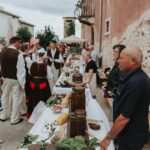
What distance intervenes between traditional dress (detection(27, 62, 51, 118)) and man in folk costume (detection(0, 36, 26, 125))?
207 mm

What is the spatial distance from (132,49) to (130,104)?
0.49 m

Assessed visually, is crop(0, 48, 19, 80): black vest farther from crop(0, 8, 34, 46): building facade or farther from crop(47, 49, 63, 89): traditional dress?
crop(0, 8, 34, 46): building facade

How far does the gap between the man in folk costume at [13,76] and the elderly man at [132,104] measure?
12.5 ft

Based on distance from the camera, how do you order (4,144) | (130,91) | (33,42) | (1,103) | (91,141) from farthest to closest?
(33,42) → (1,103) → (4,144) → (91,141) → (130,91)

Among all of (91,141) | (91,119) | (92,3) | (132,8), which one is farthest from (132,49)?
(92,3)

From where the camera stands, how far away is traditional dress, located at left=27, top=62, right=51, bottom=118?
261 inches

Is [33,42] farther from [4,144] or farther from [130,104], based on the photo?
[130,104]

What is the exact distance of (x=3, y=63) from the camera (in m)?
6.59

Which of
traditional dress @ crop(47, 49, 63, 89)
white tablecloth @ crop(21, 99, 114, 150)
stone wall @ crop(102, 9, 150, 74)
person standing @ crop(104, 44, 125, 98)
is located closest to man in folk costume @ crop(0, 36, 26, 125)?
person standing @ crop(104, 44, 125, 98)

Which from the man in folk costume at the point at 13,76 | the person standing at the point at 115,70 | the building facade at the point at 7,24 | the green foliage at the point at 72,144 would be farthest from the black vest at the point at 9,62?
the building facade at the point at 7,24

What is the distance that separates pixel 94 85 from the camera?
708cm

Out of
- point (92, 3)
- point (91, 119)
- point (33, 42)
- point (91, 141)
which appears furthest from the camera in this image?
point (92, 3)

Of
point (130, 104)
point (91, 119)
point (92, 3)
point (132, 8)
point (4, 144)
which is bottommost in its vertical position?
point (4, 144)

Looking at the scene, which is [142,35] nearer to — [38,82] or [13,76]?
[38,82]
